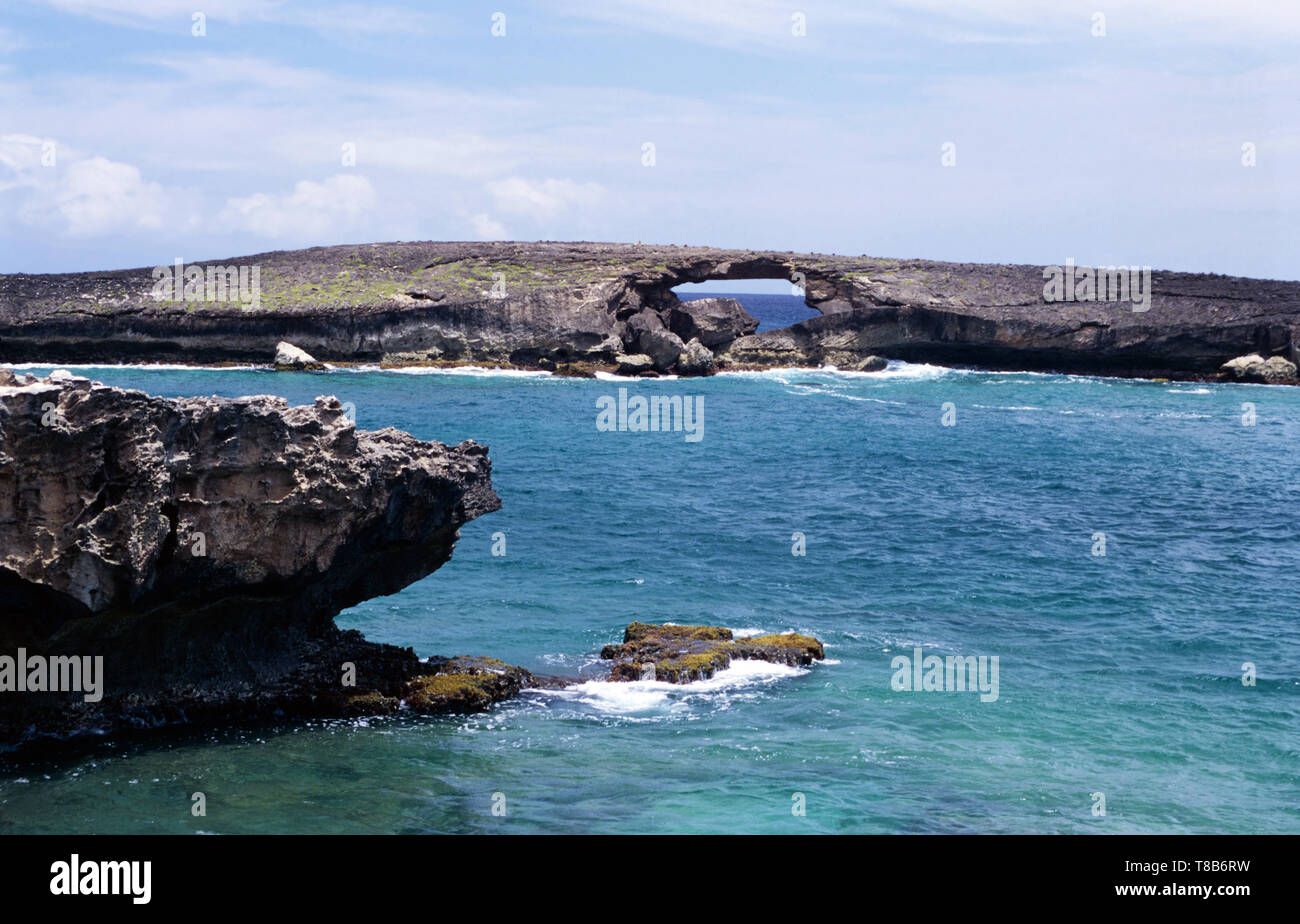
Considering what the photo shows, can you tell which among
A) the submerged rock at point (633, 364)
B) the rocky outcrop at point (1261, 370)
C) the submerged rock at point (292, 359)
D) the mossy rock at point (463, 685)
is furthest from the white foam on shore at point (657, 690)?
the rocky outcrop at point (1261, 370)

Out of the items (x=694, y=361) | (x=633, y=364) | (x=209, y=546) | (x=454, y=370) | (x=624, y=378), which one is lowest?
(x=209, y=546)

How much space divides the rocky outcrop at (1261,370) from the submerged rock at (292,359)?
5799 cm

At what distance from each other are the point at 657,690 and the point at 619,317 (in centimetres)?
6069

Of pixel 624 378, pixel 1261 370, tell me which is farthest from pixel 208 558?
pixel 1261 370

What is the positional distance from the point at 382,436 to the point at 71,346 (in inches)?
2509

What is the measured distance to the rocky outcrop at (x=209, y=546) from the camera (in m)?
14.7

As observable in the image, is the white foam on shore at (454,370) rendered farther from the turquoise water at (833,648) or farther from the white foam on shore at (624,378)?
the turquoise water at (833,648)

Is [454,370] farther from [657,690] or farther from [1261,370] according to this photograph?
[657,690]

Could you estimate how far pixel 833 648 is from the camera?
23.4m

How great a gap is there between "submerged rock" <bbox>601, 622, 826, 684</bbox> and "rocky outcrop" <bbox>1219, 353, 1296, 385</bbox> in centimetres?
6428

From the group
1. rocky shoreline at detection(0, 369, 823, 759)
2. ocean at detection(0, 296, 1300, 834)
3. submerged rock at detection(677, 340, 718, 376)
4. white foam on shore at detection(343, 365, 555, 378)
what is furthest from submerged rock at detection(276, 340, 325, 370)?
rocky shoreline at detection(0, 369, 823, 759)

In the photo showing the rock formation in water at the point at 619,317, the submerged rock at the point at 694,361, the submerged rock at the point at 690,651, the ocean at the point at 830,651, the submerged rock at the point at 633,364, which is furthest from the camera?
the submerged rock at the point at 694,361

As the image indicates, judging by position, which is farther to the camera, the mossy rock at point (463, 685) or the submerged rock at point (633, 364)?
the submerged rock at point (633, 364)

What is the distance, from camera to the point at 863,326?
81562 millimetres
